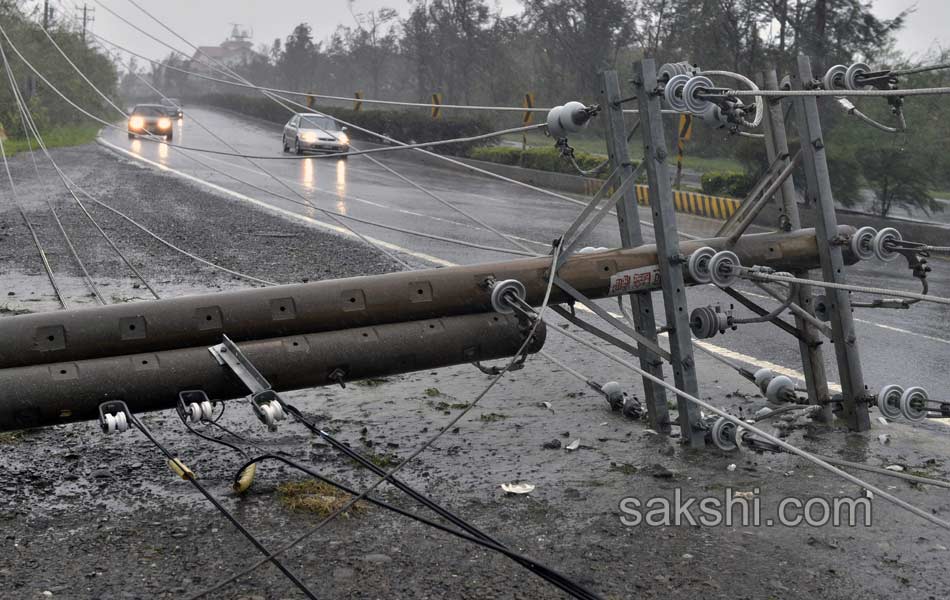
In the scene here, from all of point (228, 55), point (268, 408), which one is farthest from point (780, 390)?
point (228, 55)

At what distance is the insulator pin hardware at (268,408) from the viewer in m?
4.05

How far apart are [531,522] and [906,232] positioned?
15.5 metres

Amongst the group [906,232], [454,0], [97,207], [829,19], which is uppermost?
[454,0]

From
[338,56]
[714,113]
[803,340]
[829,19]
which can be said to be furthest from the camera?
[338,56]

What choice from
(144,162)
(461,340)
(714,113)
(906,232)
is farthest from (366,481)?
(144,162)

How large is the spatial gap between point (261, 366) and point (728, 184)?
65.2ft

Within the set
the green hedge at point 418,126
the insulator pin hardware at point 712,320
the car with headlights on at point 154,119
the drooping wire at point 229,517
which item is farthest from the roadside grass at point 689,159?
the drooping wire at point 229,517

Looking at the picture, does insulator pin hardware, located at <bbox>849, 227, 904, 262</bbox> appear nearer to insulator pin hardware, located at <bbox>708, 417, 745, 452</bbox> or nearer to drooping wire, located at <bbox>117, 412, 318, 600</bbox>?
insulator pin hardware, located at <bbox>708, 417, 745, 452</bbox>

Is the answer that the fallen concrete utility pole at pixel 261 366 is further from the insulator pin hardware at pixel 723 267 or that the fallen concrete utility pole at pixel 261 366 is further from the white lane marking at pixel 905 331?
the white lane marking at pixel 905 331

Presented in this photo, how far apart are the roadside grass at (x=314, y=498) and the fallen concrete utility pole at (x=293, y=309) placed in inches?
29.1

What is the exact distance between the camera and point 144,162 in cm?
2853

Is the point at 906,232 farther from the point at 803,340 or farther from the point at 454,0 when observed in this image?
the point at 454,0

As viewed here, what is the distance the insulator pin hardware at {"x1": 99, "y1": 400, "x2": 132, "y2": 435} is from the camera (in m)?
4.28

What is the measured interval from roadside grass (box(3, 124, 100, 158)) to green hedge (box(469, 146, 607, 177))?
13318mm
